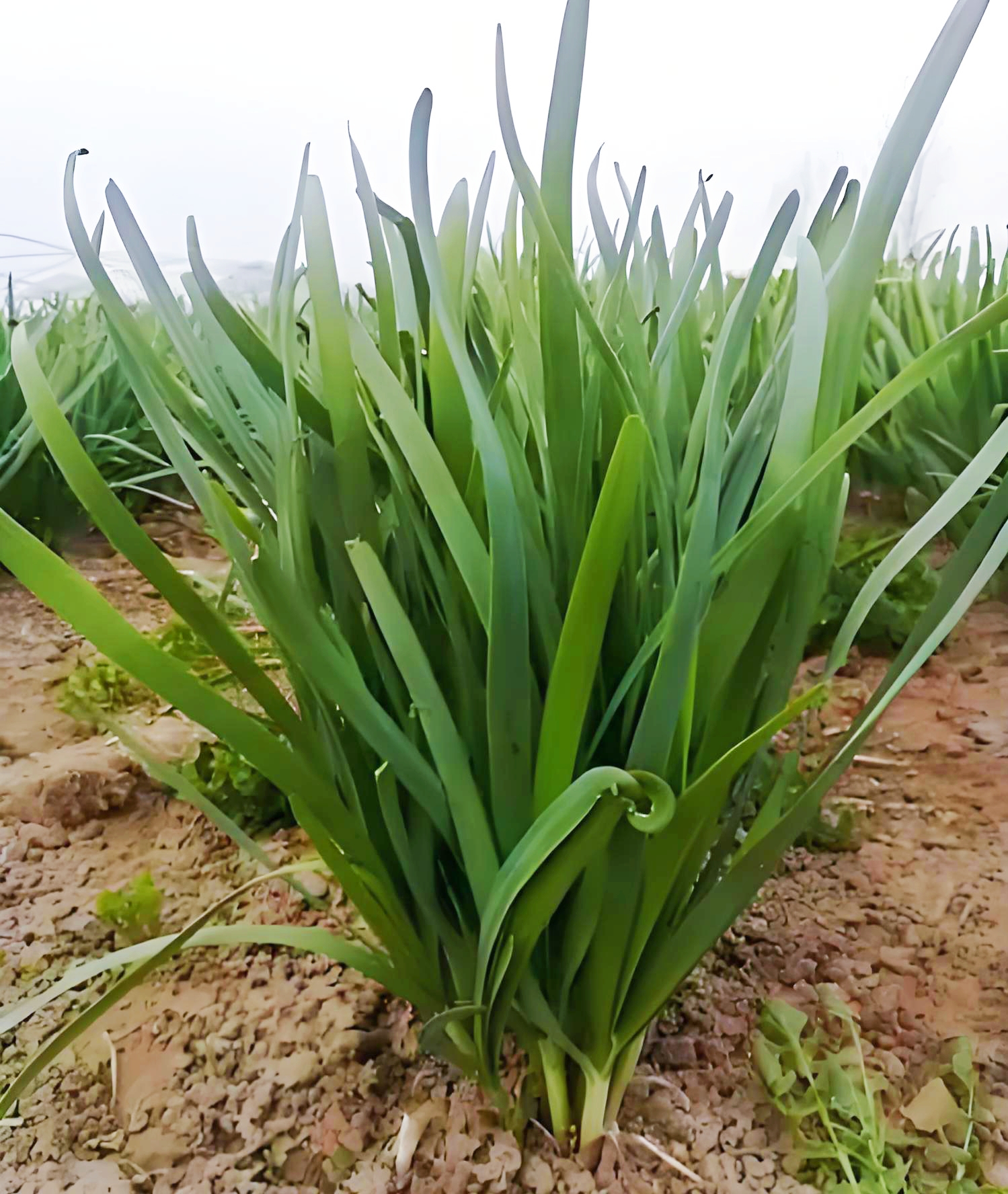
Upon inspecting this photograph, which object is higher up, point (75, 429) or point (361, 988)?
point (75, 429)

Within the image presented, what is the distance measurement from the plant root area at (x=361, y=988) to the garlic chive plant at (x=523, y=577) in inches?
1.6

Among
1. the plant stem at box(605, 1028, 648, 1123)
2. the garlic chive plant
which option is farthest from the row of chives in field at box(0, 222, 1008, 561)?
the plant stem at box(605, 1028, 648, 1123)

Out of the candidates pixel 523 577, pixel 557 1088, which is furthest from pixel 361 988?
pixel 523 577

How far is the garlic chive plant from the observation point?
25cm

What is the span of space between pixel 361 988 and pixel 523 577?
10.2 inches

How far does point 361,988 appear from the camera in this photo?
0.40m

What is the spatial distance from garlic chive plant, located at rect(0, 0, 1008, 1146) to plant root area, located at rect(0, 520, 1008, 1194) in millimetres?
41

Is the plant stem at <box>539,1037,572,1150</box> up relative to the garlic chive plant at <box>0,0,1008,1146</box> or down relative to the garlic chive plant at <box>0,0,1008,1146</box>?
down

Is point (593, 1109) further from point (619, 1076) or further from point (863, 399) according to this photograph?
point (863, 399)

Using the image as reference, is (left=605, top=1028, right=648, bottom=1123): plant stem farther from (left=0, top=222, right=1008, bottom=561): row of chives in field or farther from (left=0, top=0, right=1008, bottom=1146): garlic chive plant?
(left=0, top=222, right=1008, bottom=561): row of chives in field

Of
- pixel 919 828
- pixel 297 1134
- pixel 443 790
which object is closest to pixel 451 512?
pixel 443 790

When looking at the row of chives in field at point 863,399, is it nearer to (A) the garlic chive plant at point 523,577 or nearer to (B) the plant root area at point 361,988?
(B) the plant root area at point 361,988

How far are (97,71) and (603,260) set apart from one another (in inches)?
14.3

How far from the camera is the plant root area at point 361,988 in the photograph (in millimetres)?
326
